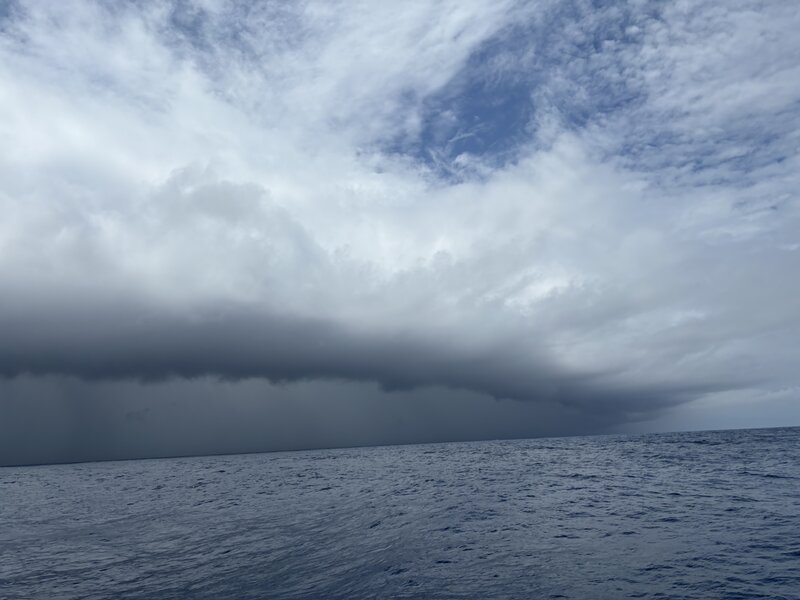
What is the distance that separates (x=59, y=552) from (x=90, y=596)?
15.8 metres

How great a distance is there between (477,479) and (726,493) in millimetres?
35764

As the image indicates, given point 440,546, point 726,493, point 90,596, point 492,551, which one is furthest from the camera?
point 726,493

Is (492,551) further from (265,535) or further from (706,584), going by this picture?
(265,535)

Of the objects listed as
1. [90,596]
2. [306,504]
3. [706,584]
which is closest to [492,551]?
[706,584]

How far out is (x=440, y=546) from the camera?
34719mm

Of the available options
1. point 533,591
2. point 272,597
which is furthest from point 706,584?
point 272,597

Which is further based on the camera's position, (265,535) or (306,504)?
(306,504)

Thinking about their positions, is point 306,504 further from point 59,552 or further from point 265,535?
point 59,552

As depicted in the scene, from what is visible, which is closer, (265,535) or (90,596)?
(90,596)

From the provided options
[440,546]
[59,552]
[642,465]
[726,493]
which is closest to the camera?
[440,546]

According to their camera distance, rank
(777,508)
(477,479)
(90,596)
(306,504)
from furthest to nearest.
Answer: (477,479) → (306,504) → (777,508) → (90,596)

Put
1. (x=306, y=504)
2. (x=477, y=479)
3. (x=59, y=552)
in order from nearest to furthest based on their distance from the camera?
(x=59, y=552) → (x=306, y=504) → (x=477, y=479)

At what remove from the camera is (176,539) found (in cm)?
4162

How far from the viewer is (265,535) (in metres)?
41.7
